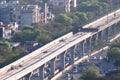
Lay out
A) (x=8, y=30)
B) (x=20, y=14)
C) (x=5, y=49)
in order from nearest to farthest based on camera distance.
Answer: (x=5, y=49) < (x=8, y=30) < (x=20, y=14)

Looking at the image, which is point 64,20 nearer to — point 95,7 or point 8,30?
point 8,30

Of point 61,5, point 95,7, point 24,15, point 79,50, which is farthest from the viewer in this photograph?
point 95,7

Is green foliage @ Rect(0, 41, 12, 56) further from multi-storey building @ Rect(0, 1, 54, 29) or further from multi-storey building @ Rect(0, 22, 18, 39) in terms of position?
multi-storey building @ Rect(0, 1, 54, 29)

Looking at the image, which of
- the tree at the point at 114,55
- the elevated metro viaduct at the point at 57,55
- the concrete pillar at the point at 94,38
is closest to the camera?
the elevated metro viaduct at the point at 57,55

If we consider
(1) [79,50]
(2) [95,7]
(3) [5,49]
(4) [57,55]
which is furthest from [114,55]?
(2) [95,7]

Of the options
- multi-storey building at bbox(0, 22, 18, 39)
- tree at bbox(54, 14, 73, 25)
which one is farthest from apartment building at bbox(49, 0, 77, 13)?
multi-storey building at bbox(0, 22, 18, 39)

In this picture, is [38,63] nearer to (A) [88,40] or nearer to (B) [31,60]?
(B) [31,60]

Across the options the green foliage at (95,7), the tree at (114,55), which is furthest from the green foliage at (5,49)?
the green foliage at (95,7)

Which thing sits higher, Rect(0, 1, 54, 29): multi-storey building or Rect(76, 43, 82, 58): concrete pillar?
Rect(0, 1, 54, 29): multi-storey building

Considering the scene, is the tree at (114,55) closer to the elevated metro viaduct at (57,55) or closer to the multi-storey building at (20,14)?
the elevated metro viaduct at (57,55)

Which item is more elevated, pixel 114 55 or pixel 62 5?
pixel 62 5
